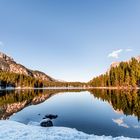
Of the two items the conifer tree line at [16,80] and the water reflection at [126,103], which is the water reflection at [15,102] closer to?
the water reflection at [126,103]

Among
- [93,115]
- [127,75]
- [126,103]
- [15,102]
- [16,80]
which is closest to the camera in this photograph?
[93,115]

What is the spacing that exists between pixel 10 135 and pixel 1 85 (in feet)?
489

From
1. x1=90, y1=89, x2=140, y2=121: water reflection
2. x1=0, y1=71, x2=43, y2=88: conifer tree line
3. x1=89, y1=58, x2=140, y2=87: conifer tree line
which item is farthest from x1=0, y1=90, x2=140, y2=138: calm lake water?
x1=0, y1=71, x2=43, y2=88: conifer tree line

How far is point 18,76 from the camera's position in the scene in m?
190

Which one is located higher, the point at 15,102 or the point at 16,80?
the point at 16,80

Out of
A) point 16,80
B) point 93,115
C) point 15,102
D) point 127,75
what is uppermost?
point 127,75

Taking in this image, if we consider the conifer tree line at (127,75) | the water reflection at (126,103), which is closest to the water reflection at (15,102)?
the water reflection at (126,103)

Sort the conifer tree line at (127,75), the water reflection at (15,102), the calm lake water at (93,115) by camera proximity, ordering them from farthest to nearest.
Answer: the conifer tree line at (127,75), the water reflection at (15,102), the calm lake water at (93,115)

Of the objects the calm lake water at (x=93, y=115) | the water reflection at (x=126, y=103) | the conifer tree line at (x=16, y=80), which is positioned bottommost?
the calm lake water at (x=93, y=115)

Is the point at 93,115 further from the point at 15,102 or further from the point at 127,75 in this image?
the point at 127,75

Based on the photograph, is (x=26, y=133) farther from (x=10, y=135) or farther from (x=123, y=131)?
(x=123, y=131)

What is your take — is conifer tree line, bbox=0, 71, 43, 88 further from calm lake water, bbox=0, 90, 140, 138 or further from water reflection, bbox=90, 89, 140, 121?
calm lake water, bbox=0, 90, 140, 138

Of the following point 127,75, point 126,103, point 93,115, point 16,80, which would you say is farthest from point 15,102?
point 16,80

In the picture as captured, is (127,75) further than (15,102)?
Yes
